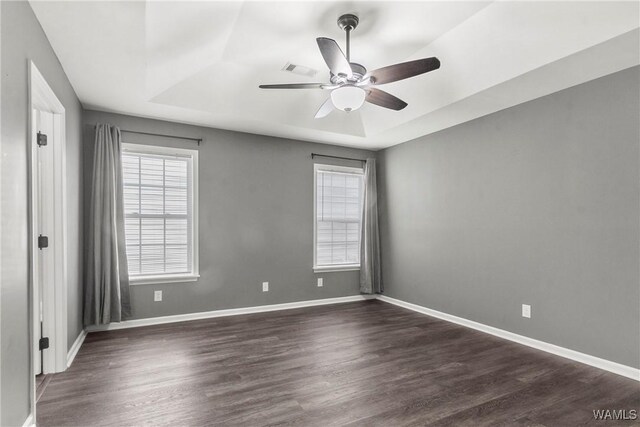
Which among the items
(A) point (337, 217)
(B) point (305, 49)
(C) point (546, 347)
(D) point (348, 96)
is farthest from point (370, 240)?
(D) point (348, 96)

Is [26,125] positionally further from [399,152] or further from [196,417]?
[399,152]

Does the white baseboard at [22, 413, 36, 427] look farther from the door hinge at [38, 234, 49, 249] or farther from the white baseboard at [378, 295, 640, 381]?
the white baseboard at [378, 295, 640, 381]

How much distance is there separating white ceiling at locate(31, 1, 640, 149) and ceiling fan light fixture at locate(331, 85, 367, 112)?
25.0 inches

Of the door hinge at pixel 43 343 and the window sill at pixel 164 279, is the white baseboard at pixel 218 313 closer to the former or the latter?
the window sill at pixel 164 279

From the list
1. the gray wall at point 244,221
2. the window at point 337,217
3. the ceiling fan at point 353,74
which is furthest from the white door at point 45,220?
the window at point 337,217

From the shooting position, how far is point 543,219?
Answer: 3.50m

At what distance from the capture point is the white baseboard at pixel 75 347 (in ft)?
10.0

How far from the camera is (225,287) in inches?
182

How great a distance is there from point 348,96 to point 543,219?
2.41 meters

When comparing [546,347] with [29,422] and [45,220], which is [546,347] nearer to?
[29,422]

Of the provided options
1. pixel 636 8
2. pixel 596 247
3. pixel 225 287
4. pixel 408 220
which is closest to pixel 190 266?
pixel 225 287

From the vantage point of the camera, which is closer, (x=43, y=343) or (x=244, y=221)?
(x=43, y=343)

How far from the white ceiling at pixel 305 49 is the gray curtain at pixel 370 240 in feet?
5.27

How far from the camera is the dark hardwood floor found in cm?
225
